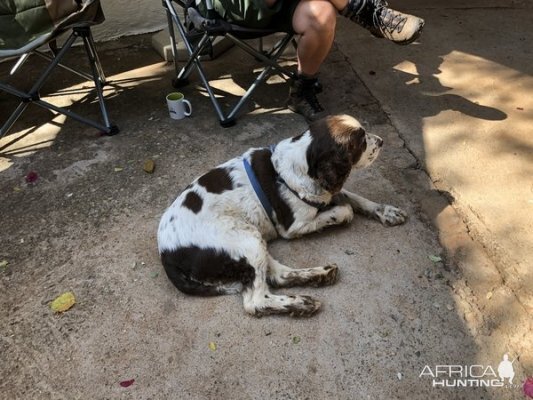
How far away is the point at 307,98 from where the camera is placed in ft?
12.6

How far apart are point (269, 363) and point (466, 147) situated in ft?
7.47

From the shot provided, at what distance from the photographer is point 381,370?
2.13m

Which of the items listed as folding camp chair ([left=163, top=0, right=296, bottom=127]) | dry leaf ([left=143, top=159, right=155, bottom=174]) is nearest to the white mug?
folding camp chair ([left=163, top=0, right=296, bottom=127])

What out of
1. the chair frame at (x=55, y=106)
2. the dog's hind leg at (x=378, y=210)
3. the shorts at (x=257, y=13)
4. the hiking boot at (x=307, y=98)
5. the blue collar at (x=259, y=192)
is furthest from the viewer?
the hiking boot at (x=307, y=98)

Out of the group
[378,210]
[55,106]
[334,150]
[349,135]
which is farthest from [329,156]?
[55,106]

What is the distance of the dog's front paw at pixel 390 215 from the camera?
2824 mm

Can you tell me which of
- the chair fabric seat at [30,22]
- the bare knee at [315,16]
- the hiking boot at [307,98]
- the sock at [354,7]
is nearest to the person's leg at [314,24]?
the bare knee at [315,16]

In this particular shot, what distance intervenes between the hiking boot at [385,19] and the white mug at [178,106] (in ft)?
4.91

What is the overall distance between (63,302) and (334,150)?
173 cm

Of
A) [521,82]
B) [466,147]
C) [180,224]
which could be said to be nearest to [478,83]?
[521,82]

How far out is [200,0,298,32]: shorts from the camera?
331 cm

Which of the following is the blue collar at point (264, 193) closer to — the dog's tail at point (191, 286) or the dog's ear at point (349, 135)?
the dog's ear at point (349, 135)

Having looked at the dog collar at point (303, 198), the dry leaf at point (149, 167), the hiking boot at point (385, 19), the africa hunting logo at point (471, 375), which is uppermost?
the hiking boot at point (385, 19)

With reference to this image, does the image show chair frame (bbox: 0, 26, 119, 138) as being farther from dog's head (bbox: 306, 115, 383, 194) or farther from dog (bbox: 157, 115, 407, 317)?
dog's head (bbox: 306, 115, 383, 194)
